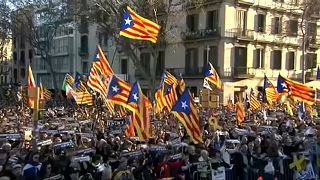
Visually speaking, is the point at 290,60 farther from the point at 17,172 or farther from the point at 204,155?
the point at 17,172

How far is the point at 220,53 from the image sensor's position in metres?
40.9

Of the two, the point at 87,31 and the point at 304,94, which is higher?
the point at 87,31

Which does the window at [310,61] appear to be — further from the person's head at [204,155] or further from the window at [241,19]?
the person's head at [204,155]

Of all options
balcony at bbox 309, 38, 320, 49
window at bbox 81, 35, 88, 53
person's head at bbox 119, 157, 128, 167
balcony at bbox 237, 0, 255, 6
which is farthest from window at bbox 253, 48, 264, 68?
person's head at bbox 119, 157, 128, 167

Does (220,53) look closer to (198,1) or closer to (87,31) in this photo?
(198,1)

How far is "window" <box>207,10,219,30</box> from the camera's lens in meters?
41.1

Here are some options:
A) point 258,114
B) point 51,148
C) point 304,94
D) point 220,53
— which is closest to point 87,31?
point 220,53

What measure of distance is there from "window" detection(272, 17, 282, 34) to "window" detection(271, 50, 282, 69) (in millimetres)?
1674

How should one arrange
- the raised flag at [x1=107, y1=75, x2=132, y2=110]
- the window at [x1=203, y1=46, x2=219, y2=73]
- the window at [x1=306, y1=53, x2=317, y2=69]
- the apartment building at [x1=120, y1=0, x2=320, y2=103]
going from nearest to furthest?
1. the raised flag at [x1=107, y1=75, x2=132, y2=110]
2. the apartment building at [x1=120, y1=0, x2=320, y2=103]
3. the window at [x1=203, y1=46, x2=219, y2=73]
4. the window at [x1=306, y1=53, x2=317, y2=69]

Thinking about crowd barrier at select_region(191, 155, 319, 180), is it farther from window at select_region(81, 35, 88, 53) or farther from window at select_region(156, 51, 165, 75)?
window at select_region(81, 35, 88, 53)

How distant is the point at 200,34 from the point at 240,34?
326cm

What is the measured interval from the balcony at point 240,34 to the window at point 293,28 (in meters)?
4.65

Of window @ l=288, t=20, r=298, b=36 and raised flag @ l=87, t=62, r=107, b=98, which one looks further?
window @ l=288, t=20, r=298, b=36

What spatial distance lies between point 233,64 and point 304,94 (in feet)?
74.7
